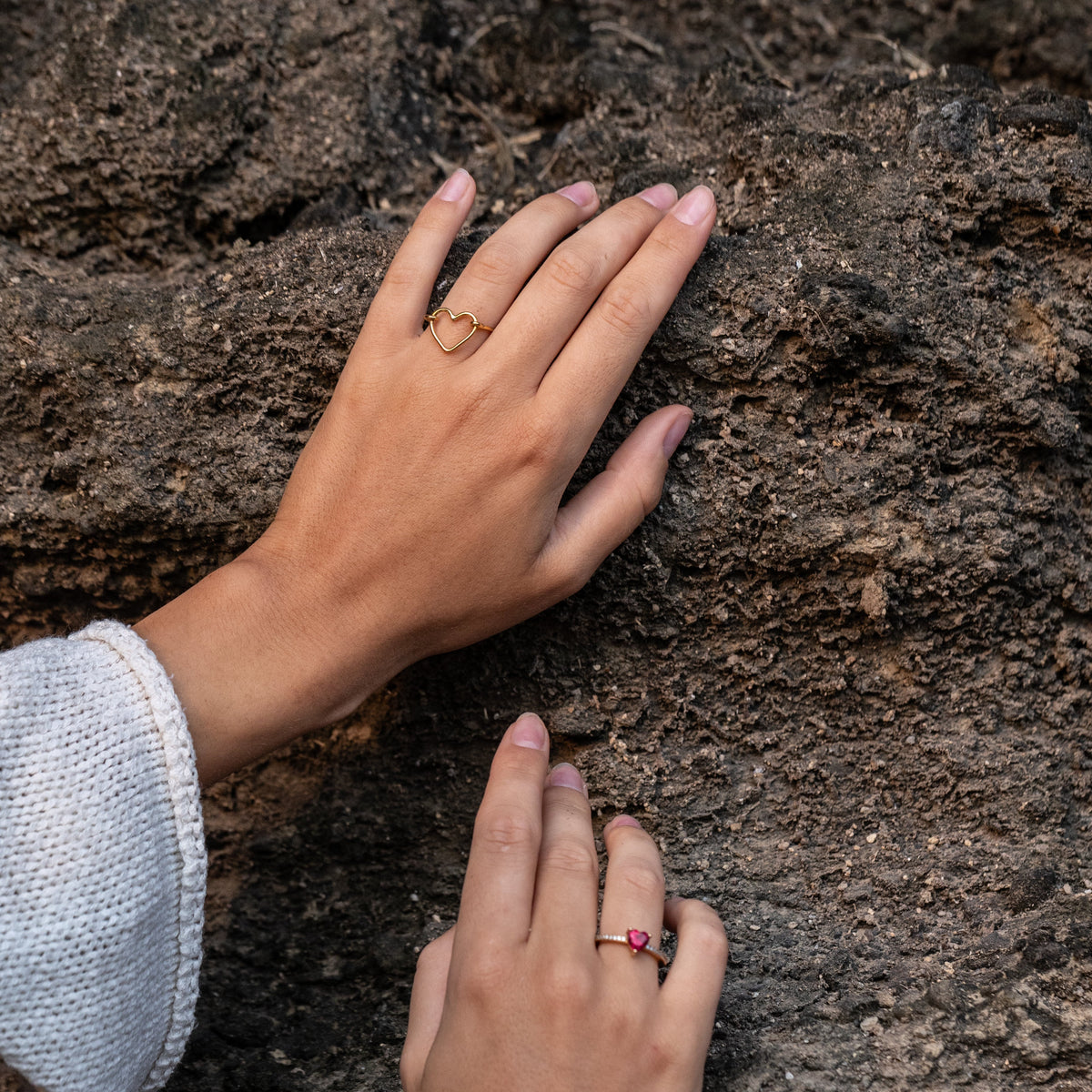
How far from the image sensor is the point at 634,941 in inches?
34.3

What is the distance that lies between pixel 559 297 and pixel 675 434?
18cm

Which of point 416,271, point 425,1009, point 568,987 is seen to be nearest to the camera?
point 568,987

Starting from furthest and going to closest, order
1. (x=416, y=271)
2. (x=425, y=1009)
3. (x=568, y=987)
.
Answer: (x=416, y=271) → (x=425, y=1009) → (x=568, y=987)

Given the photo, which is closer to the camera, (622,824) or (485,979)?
(485,979)

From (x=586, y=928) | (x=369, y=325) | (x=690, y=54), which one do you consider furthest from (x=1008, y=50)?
(x=586, y=928)

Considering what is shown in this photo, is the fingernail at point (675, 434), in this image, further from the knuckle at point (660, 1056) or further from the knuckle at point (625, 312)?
the knuckle at point (660, 1056)

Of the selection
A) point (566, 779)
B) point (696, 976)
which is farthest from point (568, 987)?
point (566, 779)

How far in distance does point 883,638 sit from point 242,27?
1117 millimetres

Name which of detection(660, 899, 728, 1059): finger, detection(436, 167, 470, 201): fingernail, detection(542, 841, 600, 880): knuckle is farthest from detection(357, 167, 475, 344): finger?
detection(660, 899, 728, 1059): finger

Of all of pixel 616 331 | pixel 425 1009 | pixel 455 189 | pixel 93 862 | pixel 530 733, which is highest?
pixel 455 189

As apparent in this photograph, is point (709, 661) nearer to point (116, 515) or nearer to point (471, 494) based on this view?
point (471, 494)

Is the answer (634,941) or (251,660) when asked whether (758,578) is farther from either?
(251,660)

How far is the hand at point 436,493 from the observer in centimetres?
98

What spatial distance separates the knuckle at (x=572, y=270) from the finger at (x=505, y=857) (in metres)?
0.44
